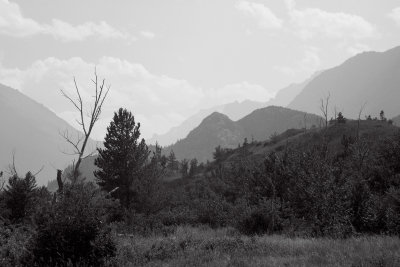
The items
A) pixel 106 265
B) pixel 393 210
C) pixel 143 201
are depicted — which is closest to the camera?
pixel 106 265

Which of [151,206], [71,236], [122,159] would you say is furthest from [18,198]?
[71,236]

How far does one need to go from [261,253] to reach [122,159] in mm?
19755

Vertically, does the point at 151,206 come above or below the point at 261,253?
below

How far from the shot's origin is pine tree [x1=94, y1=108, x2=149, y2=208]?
88.3 feet

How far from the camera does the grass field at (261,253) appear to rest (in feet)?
23.9

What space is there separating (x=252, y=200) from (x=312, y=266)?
13199 mm

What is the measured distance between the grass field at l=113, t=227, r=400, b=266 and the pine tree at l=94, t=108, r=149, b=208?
16743 millimetres

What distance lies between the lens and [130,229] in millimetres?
15906

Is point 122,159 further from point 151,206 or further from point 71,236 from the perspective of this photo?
point 71,236

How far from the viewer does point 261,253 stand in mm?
8664

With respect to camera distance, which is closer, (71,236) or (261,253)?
(71,236)

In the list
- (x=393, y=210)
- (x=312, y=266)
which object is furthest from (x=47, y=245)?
(x=393, y=210)

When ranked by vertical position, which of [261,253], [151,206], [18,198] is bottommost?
[151,206]

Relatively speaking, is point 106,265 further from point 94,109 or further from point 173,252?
point 94,109
